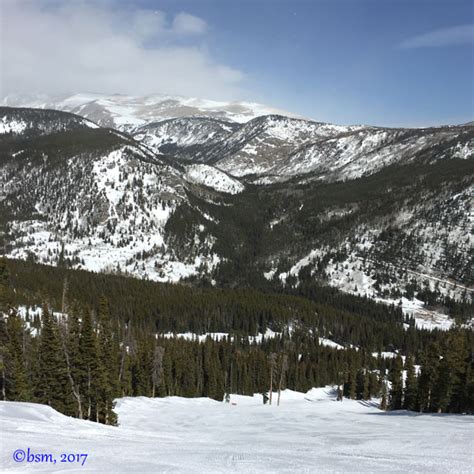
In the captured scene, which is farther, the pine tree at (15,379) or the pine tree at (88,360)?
the pine tree at (88,360)

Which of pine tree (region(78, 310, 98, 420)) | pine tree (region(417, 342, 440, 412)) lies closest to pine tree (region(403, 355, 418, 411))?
pine tree (region(417, 342, 440, 412))

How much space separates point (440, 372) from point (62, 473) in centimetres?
7570

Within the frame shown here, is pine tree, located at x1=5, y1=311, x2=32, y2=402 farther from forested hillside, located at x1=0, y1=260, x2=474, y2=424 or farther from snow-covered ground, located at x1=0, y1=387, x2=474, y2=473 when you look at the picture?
snow-covered ground, located at x1=0, y1=387, x2=474, y2=473

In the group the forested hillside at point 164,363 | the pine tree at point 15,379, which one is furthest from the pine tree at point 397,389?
the pine tree at point 15,379

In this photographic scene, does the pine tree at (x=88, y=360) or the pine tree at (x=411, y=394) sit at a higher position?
the pine tree at (x=88, y=360)

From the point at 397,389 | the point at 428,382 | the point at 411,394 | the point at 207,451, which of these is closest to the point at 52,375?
the point at 207,451

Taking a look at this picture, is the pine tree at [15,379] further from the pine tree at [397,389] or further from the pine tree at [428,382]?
the pine tree at [397,389]

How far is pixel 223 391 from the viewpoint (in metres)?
117

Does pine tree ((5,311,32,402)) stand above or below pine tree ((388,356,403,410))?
above

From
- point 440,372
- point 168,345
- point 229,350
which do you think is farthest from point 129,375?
point 440,372

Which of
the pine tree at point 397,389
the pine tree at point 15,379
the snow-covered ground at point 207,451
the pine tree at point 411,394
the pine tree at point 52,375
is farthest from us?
the pine tree at point 397,389

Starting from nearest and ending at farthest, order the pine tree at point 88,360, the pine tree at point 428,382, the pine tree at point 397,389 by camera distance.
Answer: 1. the pine tree at point 88,360
2. the pine tree at point 428,382
3. the pine tree at point 397,389

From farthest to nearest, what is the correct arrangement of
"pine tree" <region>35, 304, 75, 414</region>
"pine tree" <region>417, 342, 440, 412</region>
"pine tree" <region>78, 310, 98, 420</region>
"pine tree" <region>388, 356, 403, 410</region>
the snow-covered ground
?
"pine tree" <region>388, 356, 403, 410</region>, "pine tree" <region>417, 342, 440, 412</region>, "pine tree" <region>78, 310, 98, 420</region>, "pine tree" <region>35, 304, 75, 414</region>, the snow-covered ground

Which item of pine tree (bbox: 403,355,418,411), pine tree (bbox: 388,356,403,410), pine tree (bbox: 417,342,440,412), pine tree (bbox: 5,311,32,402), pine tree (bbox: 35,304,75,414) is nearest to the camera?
pine tree (bbox: 5,311,32,402)
